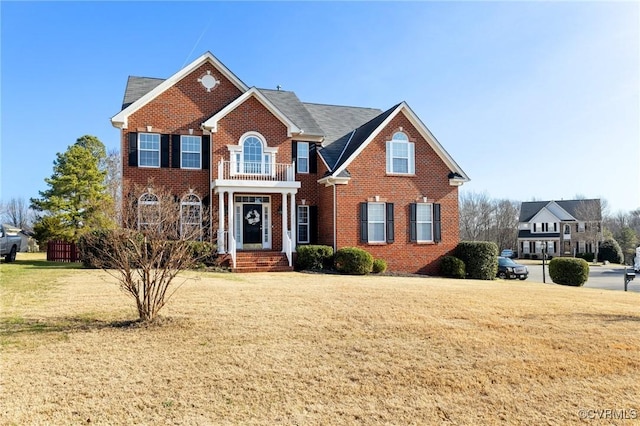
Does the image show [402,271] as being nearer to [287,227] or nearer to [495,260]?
[495,260]

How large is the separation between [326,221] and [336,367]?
15260 millimetres

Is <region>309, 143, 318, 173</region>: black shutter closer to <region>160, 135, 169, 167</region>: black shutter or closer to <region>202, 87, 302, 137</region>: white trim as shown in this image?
<region>202, 87, 302, 137</region>: white trim

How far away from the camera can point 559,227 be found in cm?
6362

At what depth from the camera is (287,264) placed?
772 inches

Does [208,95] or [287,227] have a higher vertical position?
[208,95]

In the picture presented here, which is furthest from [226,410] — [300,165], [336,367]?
[300,165]

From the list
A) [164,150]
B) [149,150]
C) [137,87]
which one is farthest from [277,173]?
[137,87]

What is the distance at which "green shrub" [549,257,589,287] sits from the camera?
2094 cm

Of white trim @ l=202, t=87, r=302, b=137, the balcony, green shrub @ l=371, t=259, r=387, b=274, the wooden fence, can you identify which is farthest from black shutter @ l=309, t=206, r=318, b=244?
the wooden fence

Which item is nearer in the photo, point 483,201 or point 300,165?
point 300,165

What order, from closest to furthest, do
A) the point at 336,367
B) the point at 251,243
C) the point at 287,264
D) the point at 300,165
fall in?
1. the point at 336,367
2. the point at 287,264
3. the point at 251,243
4. the point at 300,165

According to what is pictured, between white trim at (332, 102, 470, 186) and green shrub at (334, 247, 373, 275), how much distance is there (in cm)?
366

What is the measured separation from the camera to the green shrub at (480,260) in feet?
69.7

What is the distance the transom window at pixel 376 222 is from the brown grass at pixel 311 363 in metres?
10.3
